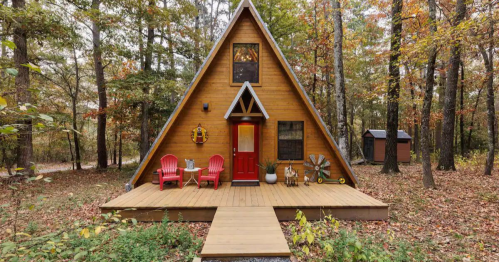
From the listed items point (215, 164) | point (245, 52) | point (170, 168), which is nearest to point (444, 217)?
point (215, 164)

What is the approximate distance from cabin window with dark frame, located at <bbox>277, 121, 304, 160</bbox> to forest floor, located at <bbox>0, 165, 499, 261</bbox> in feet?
8.58

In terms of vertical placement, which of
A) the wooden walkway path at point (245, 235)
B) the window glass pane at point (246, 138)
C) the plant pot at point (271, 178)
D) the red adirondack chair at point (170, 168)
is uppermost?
the window glass pane at point (246, 138)

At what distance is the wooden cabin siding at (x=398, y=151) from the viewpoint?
42.8 ft

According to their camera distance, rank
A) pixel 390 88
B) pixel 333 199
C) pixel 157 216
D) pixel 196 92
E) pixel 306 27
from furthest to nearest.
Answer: pixel 306 27, pixel 390 88, pixel 196 92, pixel 333 199, pixel 157 216

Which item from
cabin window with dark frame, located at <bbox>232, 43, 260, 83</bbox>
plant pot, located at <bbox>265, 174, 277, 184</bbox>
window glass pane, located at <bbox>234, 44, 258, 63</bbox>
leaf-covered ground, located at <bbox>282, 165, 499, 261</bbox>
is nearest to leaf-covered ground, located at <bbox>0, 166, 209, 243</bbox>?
plant pot, located at <bbox>265, 174, 277, 184</bbox>

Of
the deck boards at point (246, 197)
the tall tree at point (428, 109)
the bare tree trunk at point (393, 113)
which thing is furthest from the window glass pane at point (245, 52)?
the bare tree trunk at point (393, 113)

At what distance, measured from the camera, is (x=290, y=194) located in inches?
219

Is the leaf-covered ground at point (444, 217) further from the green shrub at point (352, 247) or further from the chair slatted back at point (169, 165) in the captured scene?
the chair slatted back at point (169, 165)

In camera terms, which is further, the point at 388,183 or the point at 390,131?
the point at 390,131

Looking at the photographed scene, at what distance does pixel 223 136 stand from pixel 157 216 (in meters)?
3.06

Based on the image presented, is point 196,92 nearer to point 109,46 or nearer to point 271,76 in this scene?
point 271,76

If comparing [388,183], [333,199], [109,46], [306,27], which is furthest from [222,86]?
[306,27]

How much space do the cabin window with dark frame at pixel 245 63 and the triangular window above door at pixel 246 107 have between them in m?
0.52

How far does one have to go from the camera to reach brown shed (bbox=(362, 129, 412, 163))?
1303 cm
